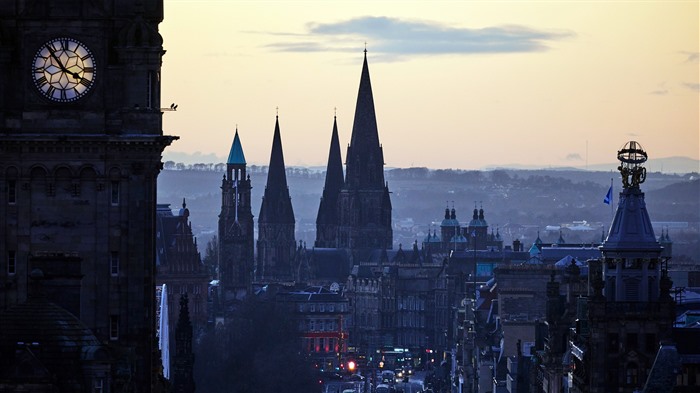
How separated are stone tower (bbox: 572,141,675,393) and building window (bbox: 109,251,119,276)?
110 ft

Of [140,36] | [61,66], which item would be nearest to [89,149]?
[61,66]

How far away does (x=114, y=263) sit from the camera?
279 ft

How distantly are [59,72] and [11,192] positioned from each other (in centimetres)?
386

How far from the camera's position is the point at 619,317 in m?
115

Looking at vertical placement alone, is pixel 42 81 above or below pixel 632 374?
above

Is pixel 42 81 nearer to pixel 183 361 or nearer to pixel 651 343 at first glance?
pixel 183 361

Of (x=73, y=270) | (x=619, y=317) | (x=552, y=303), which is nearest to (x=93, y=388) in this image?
(x=73, y=270)

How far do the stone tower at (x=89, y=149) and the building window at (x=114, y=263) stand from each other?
0.10ft

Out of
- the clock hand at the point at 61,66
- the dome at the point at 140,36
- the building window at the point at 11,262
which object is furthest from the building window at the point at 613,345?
the building window at the point at 11,262

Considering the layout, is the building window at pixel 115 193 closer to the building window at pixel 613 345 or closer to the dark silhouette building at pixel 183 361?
the dark silhouette building at pixel 183 361

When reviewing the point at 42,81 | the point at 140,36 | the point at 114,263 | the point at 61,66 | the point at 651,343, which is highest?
the point at 140,36

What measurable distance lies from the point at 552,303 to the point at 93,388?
8070 cm

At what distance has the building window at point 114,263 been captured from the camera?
8500 centimetres

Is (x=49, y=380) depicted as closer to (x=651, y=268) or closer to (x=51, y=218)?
(x=51, y=218)
